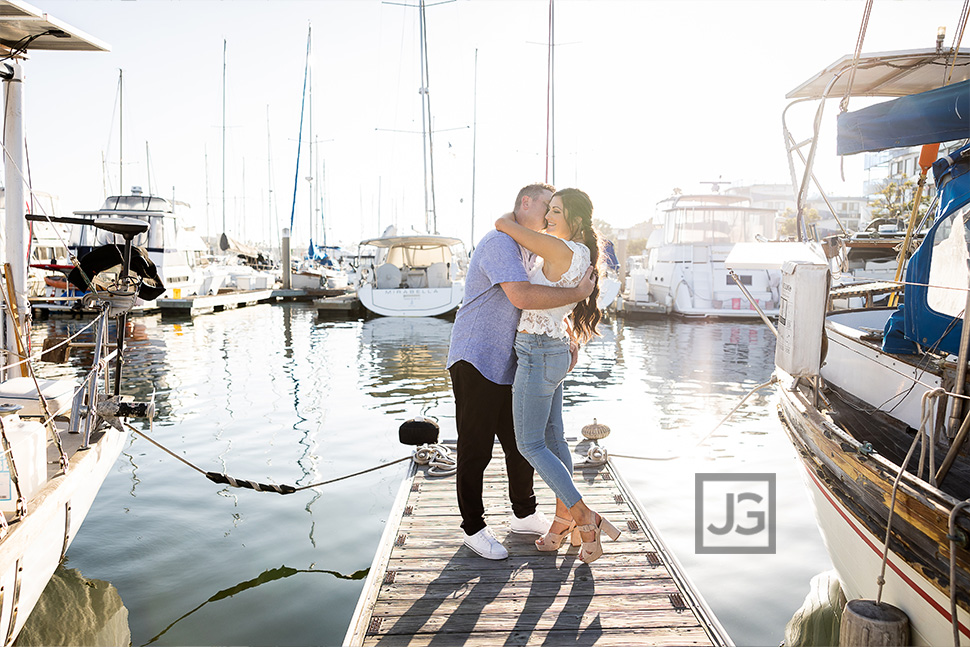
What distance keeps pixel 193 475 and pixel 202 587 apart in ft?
8.71

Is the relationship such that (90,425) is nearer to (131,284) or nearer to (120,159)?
(131,284)

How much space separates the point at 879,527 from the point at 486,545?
1.88 meters

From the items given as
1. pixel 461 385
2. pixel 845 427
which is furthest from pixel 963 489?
pixel 461 385

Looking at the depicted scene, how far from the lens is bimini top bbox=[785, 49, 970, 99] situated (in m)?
5.89

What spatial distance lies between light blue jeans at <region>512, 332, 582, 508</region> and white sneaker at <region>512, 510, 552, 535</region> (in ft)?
2.12

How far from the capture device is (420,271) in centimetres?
2677

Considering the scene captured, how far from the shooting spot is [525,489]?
4.07m

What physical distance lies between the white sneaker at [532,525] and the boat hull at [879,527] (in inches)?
61.5

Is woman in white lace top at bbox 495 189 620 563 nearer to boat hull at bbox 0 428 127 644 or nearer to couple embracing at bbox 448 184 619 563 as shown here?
couple embracing at bbox 448 184 619 563

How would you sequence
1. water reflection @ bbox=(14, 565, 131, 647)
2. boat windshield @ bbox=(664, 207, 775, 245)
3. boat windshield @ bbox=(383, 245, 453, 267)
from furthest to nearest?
boat windshield @ bbox=(383, 245, 453, 267) → boat windshield @ bbox=(664, 207, 775, 245) → water reflection @ bbox=(14, 565, 131, 647)

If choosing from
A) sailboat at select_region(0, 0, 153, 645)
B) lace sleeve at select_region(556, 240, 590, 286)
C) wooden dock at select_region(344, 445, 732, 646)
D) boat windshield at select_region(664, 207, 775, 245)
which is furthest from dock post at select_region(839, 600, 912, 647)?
boat windshield at select_region(664, 207, 775, 245)

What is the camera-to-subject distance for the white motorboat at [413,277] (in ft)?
74.0

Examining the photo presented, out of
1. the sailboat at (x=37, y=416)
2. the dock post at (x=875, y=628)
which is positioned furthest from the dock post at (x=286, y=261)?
the dock post at (x=875, y=628)

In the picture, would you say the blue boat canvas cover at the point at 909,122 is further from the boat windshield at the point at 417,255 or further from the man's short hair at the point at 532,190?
the boat windshield at the point at 417,255
